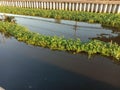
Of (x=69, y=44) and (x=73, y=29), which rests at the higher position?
(x=73, y=29)

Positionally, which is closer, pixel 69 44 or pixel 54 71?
pixel 54 71

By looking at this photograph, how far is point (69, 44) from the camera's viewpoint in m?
13.6

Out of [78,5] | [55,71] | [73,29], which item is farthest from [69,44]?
[78,5]

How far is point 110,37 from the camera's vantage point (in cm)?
1555

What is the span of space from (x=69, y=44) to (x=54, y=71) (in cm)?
271

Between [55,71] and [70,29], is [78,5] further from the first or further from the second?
[55,71]

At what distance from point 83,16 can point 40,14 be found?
536cm

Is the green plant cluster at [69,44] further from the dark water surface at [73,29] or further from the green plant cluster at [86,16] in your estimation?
the green plant cluster at [86,16]

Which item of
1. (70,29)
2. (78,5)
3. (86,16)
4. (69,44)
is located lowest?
(69,44)

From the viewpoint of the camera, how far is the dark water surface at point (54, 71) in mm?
10102

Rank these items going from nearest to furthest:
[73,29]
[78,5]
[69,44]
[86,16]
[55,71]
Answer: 1. [55,71]
2. [69,44]
3. [73,29]
4. [86,16]
5. [78,5]

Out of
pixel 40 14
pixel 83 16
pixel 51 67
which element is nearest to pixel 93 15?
pixel 83 16

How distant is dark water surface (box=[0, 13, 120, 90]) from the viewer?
10.1 m

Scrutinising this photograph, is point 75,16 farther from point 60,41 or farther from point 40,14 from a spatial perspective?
point 60,41
